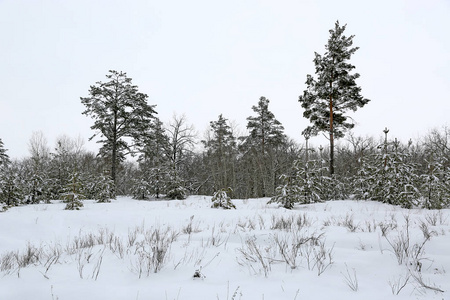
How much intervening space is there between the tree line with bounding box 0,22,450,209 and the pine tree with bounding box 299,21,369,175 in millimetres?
69

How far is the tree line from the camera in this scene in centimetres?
1084

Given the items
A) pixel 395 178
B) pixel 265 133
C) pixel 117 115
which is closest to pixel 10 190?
pixel 117 115

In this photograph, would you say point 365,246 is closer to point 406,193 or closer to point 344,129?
point 406,193

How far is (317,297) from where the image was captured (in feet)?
6.00

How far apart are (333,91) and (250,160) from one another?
16802 mm

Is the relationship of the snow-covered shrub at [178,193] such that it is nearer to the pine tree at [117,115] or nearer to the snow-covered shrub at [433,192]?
the pine tree at [117,115]

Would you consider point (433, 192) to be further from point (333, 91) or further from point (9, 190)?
point (9, 190)

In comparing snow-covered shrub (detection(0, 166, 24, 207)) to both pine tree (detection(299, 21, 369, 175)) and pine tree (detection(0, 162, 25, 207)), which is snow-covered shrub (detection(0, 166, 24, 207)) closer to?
Answer: pine tree (detection(0, 162, 25, 207))

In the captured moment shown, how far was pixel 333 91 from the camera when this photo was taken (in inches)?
654

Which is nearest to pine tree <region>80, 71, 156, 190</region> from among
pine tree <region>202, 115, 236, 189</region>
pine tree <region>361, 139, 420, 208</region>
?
pine tree <region>202, 115, 236, 189</region>

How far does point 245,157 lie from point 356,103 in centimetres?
1637

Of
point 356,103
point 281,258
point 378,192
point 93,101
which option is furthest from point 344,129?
point 93,101

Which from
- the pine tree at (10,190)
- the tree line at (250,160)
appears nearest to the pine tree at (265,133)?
the tree line at (250,160)

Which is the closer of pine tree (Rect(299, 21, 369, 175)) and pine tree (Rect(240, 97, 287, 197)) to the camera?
pine tree (Rect(299, 21, 369, 175))
